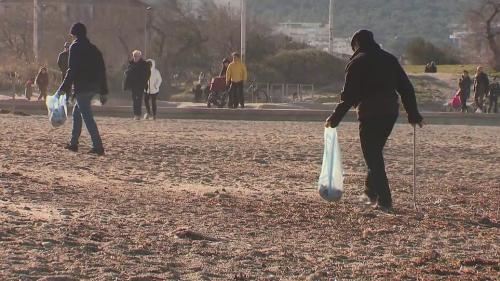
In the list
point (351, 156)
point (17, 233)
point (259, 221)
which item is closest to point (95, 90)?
point (351, 156)

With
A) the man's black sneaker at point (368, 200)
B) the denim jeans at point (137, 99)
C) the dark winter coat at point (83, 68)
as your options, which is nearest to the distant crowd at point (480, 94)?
the denim jeans at point (137, 99)

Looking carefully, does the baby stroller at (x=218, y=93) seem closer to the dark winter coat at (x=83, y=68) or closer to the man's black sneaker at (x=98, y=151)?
the dark winter coat at (x=83, y=68)

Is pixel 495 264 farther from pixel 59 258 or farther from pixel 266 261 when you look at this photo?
pixel 59 258

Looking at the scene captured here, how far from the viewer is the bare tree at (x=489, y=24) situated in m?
58.6

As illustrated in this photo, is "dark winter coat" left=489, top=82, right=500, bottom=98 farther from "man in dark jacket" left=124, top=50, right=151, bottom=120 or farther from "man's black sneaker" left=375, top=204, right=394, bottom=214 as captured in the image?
"man's black sneaker" left=375, top=204, right=394, bottom=214

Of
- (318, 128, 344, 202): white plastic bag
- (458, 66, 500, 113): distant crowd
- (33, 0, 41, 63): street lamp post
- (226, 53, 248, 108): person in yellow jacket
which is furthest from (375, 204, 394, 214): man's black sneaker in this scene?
(33, 0, 41, 63): street lamp post

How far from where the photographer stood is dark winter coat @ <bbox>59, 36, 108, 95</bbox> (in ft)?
44.0

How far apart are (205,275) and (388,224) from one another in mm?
2526

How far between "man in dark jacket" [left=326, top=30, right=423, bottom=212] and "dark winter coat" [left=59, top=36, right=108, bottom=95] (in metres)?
4.83

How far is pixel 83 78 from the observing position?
13469 millimetres

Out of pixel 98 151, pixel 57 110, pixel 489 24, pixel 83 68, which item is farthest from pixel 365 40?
pixel 489 24

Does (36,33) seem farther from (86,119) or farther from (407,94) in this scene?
(407,94)

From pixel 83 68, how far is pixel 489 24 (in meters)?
48.6

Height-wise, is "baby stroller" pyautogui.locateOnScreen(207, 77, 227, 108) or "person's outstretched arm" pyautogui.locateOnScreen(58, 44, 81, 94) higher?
"person's outstretched arm" pyautogui.locateOnScreen(58, 44, 81, 94)
